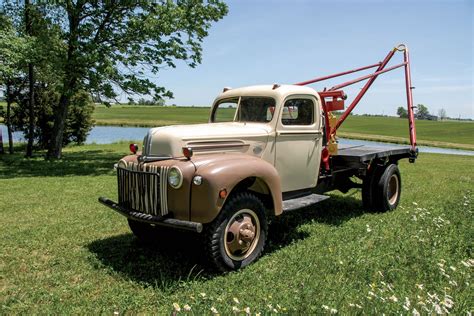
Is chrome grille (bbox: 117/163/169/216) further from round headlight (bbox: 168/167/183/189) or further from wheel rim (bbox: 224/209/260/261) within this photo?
wheel rim (bbox: 224/209/260/261)

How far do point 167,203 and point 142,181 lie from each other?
450 millimetres

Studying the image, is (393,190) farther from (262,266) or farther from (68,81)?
(68,81)

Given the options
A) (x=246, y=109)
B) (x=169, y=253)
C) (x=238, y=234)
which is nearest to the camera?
(x=238, y=234)

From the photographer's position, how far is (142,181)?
14.5ft

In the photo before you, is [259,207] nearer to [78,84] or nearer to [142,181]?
[142,181]

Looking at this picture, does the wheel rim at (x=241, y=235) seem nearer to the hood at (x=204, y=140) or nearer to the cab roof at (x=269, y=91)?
the hood at (x=204, y=140)

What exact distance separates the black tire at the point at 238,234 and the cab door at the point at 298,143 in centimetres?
101

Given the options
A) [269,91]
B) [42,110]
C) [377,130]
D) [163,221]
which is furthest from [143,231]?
→ [377,130]

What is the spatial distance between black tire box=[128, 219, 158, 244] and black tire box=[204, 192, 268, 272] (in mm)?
1403

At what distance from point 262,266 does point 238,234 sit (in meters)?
0.47

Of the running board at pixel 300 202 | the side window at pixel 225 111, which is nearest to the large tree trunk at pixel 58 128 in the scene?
the side window at pixel 225 111

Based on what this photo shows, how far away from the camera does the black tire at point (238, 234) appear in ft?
13.6

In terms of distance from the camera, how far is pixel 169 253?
16.3 ft

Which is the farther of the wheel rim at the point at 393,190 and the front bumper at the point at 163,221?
the wheel rim at the point at 393,190
